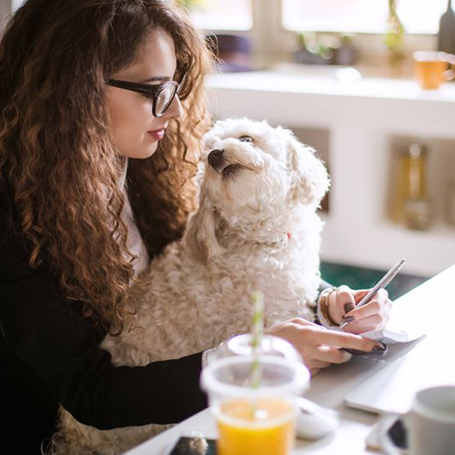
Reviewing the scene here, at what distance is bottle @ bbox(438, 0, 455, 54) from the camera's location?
3064 millimetres

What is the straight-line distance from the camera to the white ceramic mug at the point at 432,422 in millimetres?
787

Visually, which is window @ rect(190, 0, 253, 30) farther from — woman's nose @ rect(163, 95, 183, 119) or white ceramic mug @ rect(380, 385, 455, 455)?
white ceramic mug @ rect(380, 385, 455, 455)

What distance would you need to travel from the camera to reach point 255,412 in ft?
2.44

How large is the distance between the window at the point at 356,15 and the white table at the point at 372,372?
2.08 m

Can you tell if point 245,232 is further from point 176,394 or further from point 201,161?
point 176,394

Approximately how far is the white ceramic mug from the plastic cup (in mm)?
125

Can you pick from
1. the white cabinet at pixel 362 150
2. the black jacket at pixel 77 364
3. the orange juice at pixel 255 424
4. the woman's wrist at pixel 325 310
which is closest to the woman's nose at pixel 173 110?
the black jacket at pixel 77 364

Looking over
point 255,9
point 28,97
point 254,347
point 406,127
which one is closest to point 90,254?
point 28,97

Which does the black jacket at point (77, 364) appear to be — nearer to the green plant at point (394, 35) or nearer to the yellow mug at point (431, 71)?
the yellow mug at point (431, 71)

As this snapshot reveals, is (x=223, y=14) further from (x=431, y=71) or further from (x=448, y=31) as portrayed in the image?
(x=431, y=71)

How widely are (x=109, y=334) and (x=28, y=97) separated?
16.2 inches

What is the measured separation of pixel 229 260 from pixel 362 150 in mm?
1664

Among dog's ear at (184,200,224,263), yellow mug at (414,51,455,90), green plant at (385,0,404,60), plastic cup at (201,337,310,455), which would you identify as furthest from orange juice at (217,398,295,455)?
green plant at (385,0,404,60)

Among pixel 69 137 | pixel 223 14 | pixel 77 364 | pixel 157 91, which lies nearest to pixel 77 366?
pixel 77 364
